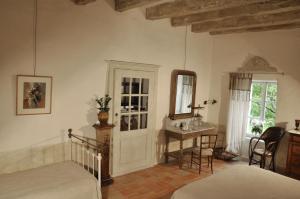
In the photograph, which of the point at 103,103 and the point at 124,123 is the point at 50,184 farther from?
the point at 124,123

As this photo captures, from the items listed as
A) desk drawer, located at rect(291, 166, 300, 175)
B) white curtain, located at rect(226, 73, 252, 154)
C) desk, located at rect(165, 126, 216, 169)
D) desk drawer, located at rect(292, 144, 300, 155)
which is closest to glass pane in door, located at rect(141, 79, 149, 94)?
desk, located at rect(165, 126, 216, 169)

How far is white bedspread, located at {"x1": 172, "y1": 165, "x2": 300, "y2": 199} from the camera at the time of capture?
2330 millimetres

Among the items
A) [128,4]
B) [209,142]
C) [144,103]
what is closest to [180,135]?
[209,142]

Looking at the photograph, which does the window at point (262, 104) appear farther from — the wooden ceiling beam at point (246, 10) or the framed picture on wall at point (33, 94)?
the framed picture on wall at point (33, 94)

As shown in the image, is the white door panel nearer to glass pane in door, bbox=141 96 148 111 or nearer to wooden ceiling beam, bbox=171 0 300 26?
glass pane in door, bbox=141 96 148 111

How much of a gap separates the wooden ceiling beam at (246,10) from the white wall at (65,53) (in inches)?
21.3

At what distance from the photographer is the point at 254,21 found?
4.17 m

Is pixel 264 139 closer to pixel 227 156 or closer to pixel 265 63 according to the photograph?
pixel 227 156

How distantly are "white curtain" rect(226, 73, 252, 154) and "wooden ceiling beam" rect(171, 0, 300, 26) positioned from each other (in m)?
1.72

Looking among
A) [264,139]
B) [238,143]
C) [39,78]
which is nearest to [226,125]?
[238,143]

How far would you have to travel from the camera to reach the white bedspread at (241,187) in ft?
7.64

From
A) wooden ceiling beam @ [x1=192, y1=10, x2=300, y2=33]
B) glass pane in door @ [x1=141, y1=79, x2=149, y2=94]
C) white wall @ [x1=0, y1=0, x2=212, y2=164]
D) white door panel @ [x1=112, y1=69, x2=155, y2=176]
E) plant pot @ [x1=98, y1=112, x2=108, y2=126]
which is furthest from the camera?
glass pane in door @ [x1=141, y1=79, x2=149, y2=94]

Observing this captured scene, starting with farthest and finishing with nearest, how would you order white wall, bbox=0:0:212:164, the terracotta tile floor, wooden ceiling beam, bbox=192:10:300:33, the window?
the window, wooden ceiling beam, bbox=192:10:300:33, the terracotta tile floor, white wall, bbox=0:0:212:164

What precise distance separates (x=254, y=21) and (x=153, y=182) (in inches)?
129
